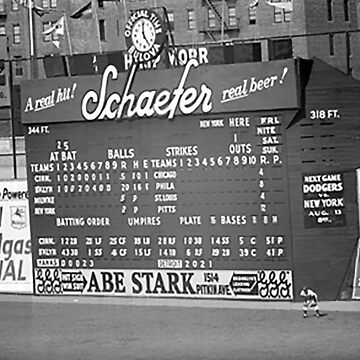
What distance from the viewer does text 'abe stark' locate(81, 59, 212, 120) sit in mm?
20109

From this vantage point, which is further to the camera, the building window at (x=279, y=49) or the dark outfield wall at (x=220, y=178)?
the building window at (x=279, y=49)

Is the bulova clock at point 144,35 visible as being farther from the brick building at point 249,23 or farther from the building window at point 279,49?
the brick building at point 249,23

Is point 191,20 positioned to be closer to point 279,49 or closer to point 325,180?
point 279,49

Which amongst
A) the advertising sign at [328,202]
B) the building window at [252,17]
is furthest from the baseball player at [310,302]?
the building window at [252,17]

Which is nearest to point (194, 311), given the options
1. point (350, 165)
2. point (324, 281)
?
point (324, 281)

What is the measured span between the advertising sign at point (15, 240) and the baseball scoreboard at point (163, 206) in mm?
551

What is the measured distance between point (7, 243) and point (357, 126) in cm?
787

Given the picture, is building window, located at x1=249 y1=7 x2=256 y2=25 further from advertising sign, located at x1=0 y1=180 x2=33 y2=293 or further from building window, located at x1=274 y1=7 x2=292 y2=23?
advertising sign, located at x1=0 y1=180 x2=33 y2=293

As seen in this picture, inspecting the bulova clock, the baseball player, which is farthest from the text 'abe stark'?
the baseball player

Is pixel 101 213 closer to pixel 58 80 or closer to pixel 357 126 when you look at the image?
pixel 58 80

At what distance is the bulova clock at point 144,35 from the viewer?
20.3 m

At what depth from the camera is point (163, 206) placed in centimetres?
2033

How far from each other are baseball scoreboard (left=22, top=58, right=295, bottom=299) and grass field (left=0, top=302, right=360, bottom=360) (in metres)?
0.63

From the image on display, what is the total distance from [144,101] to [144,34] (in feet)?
4.09
